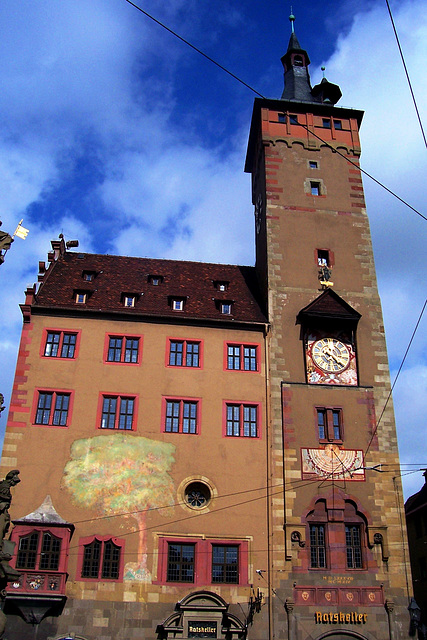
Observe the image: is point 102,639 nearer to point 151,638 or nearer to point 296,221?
point 151,638

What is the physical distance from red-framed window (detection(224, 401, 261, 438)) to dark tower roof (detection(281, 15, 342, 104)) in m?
19.3

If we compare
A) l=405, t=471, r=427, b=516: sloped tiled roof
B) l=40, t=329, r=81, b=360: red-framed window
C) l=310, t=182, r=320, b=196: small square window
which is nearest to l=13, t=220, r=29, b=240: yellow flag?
l=40, t=329, r=81, b=360: red-framed window

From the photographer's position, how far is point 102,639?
23.5 metres

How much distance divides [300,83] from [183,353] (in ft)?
66.8

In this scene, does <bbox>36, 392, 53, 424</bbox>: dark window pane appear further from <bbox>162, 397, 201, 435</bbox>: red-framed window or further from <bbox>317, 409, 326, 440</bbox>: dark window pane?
<bbox>317, 409, 326, 440</bbox>: dark window pane

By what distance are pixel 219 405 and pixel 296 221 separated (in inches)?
431

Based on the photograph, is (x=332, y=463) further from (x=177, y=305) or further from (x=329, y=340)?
(x=177, y=305)

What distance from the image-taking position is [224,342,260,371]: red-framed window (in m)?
29.1

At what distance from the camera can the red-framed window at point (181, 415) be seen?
27406 mm

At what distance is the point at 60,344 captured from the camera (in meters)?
28.4

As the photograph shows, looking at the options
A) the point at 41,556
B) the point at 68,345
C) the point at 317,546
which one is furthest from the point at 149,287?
the point at 317,546

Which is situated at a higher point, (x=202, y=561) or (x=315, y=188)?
(x=315, y=188)

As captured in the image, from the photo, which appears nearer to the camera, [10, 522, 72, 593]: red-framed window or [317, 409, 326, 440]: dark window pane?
[10, 522, 72, 593]: red-framed window

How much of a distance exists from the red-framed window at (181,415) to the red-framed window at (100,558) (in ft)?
16.4
